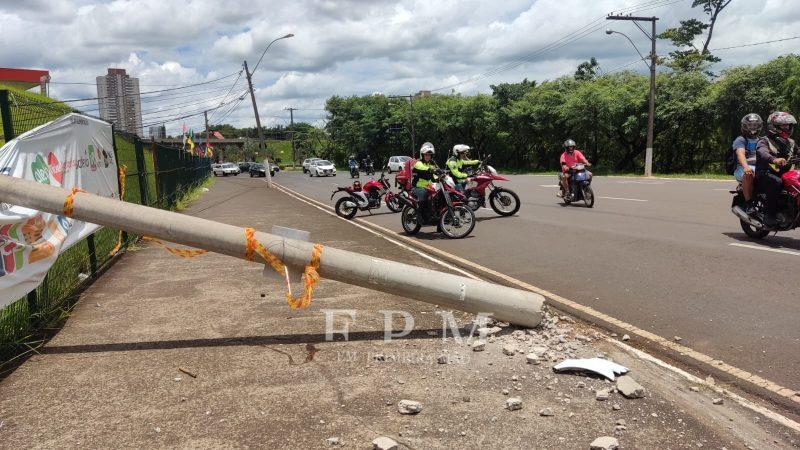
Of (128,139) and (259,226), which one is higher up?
(128,139)

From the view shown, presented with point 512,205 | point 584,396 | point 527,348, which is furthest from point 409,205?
point 584,396

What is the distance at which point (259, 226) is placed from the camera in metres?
13.6

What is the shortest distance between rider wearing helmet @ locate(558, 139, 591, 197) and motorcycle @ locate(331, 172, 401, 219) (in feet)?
14.4

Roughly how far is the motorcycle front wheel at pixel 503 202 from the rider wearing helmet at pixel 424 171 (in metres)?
2.76

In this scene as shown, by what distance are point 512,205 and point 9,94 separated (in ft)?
34.3

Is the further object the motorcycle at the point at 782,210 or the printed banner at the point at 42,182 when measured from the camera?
the motorcycle at the point at 782,210

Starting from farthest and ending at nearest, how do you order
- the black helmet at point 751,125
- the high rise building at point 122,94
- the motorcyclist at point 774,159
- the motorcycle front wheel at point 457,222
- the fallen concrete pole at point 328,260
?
the high rise building at point 122,94, the motorcycle front wheel at point 457,222, the black helmet at point 751,125, the motorcyclist at point 774,159, the fallen concrete pole at point 328,260

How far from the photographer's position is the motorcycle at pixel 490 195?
1340 cm

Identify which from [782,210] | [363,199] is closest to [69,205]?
[782,210]

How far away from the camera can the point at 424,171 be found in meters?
11.5

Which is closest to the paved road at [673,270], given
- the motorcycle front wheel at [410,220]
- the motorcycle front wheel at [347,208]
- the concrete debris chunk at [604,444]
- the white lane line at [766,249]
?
the white lane line at [766,249]

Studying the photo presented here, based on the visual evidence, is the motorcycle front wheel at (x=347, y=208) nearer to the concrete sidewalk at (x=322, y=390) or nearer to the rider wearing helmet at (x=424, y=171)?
the rider wearing helmet at (x=424, y=171)

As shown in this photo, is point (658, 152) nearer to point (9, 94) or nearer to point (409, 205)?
point (409, 205)

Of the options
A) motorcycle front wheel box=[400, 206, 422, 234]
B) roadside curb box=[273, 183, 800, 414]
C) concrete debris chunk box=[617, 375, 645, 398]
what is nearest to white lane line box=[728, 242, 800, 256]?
roadside curb box=[273, 183, 800, 414]
